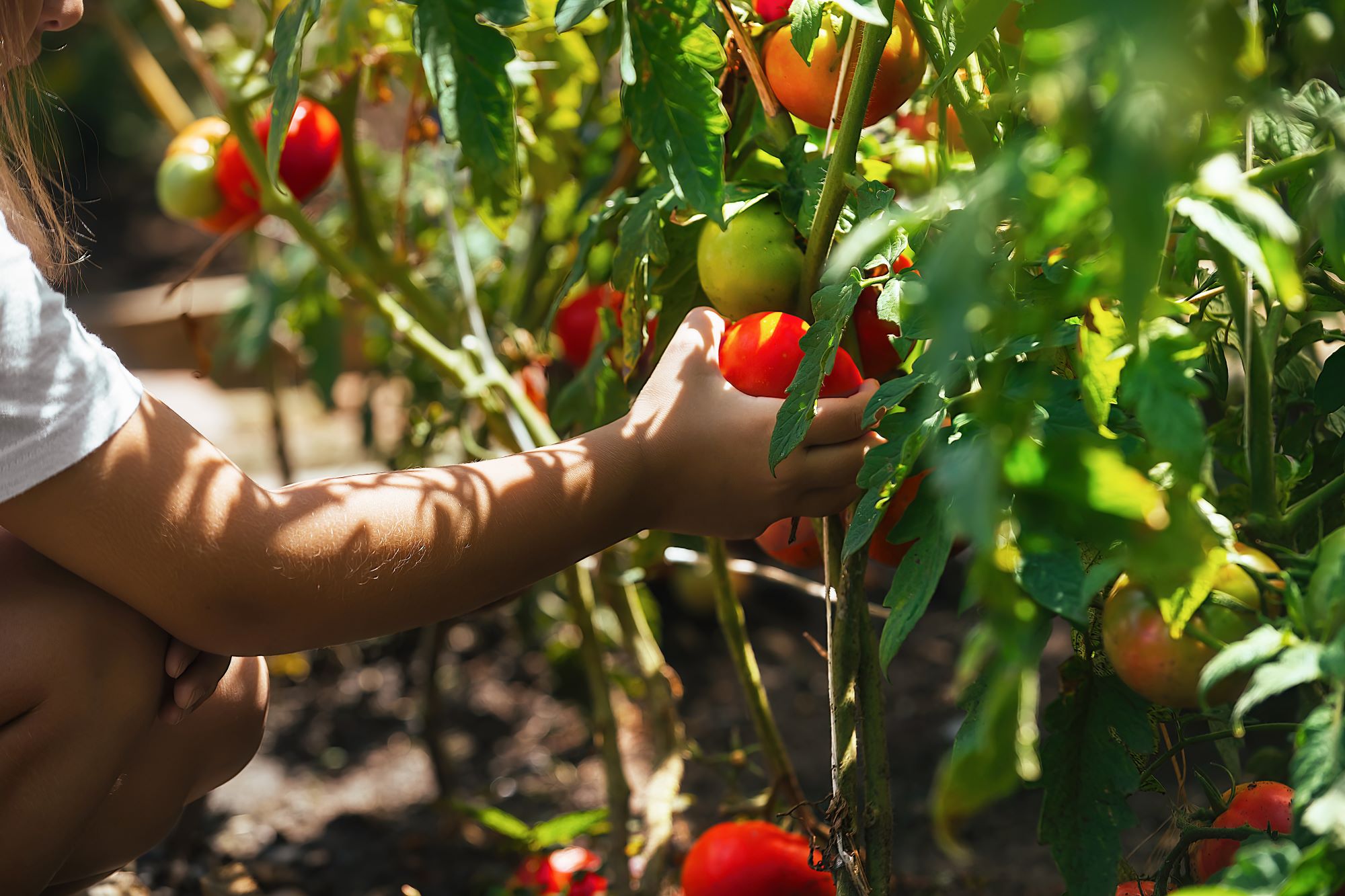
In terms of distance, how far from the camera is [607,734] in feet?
3.97

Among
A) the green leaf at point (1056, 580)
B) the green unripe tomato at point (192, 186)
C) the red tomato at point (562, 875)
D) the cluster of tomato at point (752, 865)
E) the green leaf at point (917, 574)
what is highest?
the green leaf at point (1056, 580)

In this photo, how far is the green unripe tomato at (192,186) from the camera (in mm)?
1304

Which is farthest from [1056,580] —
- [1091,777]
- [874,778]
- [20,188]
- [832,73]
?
[20,188]

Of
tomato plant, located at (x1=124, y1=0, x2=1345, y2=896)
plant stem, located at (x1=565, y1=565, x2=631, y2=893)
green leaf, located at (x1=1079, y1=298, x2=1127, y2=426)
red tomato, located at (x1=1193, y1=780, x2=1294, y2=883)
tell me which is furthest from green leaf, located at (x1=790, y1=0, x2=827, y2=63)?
plant stem, located at (x1=565, y1=565, x2=631, y2=893)

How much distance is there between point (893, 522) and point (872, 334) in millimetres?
130

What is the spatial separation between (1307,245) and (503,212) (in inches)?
27.3

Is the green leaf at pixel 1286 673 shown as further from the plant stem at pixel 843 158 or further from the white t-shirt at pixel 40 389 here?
the white t-shirt at pixel 40 389

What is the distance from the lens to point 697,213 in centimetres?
81

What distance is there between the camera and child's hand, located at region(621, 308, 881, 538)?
2.28 feet

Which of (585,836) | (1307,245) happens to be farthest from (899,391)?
(585,836)

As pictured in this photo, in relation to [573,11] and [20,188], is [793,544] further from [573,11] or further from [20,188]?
[20,188]

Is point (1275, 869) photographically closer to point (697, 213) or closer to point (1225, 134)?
point (1225, 134)

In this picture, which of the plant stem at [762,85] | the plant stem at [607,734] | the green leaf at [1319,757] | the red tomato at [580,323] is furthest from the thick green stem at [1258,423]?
the red tomato at [580,323]

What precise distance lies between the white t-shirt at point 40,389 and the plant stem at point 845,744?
449 millimetres
